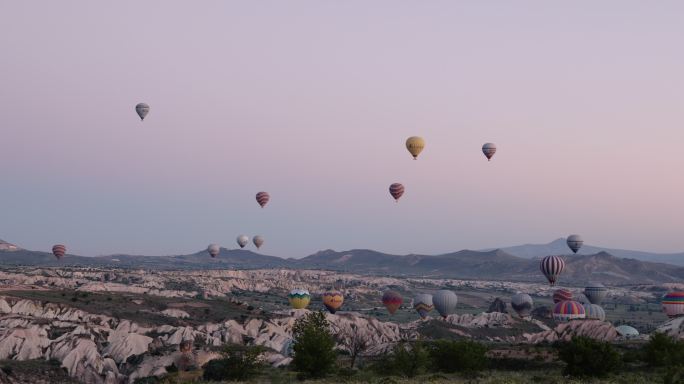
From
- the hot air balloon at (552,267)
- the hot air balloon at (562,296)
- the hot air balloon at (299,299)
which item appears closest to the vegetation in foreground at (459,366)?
the hot air balloon at (562,296)

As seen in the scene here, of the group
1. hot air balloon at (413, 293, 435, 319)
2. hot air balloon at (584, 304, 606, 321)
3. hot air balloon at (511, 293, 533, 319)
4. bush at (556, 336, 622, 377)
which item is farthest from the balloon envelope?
bush at (556, 336, 622, 377)

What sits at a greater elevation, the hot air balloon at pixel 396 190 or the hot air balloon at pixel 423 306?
the hot air balloon at pixel 396 190

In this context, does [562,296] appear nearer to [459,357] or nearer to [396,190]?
[396,190]

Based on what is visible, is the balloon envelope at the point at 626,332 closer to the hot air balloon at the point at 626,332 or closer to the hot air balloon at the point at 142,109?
the hot air balloon at the point at 626,332

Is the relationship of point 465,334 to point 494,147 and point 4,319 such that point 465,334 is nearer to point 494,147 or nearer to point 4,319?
point 494,147

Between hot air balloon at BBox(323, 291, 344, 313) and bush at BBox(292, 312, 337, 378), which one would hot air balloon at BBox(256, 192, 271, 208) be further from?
bush at BBox(292, 312, 337, 378)

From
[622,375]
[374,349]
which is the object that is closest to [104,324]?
[374,349]

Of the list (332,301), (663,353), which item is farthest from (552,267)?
(663,353)
